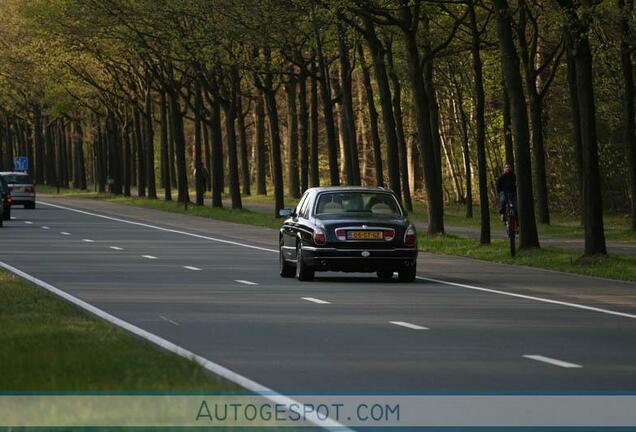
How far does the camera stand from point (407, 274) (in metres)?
28.7

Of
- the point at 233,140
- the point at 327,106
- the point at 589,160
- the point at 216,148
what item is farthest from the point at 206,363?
the point at 216,148

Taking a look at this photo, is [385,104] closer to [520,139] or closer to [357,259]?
[520,139]

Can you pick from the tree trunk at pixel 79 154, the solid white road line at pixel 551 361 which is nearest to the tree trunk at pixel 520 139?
the solid white road line at pixel 551 361

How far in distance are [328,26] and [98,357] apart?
34.0 metres

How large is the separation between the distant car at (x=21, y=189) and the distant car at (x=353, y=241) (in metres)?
47.7

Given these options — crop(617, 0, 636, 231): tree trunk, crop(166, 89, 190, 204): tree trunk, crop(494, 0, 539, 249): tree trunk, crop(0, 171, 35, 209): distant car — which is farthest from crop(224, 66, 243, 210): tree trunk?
crop(494, 0, 539, 249): tree trunk

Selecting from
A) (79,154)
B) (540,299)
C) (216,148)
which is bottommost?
(540,299)

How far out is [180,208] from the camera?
73625 mm

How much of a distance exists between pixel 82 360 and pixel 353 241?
13.6 metres

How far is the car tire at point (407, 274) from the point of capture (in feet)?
93.9

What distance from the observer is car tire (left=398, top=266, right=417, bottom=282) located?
1127 inches

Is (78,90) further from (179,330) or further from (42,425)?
(42,425)

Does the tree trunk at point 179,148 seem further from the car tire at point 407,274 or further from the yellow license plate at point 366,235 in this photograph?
the yellow license plate at point 366,235

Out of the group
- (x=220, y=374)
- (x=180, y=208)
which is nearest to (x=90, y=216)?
(x=180, y=208)
